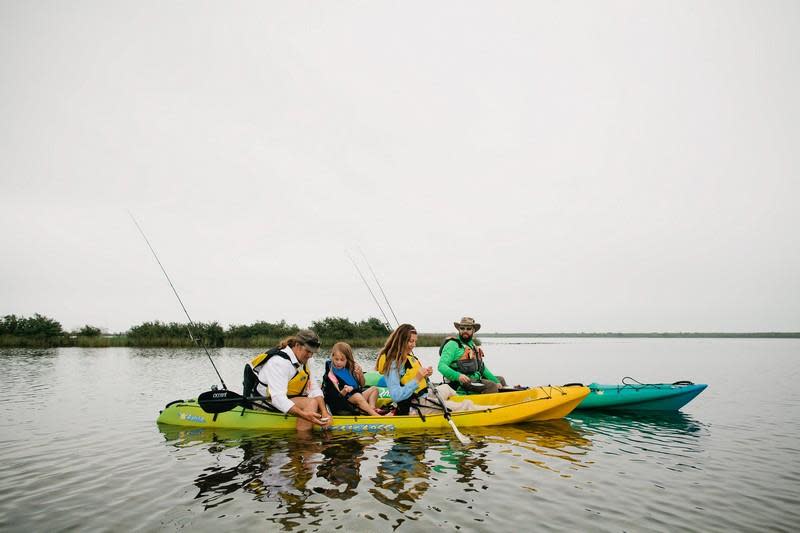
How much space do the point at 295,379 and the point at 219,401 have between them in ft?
5.72

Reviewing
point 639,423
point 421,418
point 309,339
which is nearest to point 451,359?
point 421,418

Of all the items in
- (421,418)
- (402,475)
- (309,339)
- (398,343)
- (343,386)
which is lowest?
(402,475)

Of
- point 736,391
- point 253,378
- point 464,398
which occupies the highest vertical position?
point 253,378

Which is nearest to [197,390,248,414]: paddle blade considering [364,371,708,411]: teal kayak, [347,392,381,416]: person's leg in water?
[347,392,381,416]: person's leg in water

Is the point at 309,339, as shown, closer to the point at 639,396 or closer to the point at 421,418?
the point at 421,418

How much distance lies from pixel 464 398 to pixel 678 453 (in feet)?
13.3

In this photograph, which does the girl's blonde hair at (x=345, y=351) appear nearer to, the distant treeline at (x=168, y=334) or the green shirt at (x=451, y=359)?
the green shirt at (x=451, y=359)

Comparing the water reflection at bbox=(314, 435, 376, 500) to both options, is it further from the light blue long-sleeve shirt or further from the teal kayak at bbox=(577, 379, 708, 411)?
the teal kayak at bbox=(577, 379, 708, 411)

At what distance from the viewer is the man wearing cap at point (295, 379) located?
7.38 metres

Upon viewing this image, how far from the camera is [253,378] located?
27.1 feet

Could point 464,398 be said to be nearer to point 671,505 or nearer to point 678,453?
point 678,453

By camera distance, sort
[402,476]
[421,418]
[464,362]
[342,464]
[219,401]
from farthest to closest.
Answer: [464,362] < [421,418] < [219,401] < [342,464] < [402,476]

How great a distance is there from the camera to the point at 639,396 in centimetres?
1131

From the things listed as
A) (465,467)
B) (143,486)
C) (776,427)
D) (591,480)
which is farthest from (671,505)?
(776,427)
